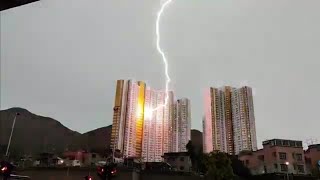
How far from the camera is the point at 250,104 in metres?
88.4

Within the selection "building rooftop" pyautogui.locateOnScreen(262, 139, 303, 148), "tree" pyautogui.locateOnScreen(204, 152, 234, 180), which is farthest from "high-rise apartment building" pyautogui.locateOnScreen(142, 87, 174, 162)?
"tree" pyautogui.locateOnScreen(204, 152, 234, 180)

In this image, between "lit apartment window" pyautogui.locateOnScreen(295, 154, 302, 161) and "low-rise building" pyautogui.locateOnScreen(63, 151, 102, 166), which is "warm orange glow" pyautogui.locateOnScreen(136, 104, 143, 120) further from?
"lit apartment window" pyautogui.locateOnScreen(295, 154, 302, 161)

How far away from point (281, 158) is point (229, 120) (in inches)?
1083

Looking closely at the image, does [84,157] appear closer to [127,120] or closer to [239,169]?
[127,120]

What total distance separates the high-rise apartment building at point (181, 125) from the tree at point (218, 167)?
41.5 m

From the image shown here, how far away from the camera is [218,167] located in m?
51.4

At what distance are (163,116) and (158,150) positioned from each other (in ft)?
31.2

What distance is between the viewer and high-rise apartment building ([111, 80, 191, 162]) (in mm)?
84375

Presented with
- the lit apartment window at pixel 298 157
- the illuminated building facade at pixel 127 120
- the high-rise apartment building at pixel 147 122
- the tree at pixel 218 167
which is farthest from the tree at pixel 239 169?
the illuminated building facade at pixel 127 120

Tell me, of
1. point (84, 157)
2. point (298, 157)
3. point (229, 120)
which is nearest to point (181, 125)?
point (229, 120)

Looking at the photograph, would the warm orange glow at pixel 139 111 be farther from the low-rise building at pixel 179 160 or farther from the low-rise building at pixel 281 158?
the low-rise building at pixel 281 158

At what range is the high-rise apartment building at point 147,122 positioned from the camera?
277ft

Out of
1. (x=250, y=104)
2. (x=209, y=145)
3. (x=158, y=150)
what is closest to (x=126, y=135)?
(x=158, y=150)

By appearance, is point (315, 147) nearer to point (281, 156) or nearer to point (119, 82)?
point (281, 156)
